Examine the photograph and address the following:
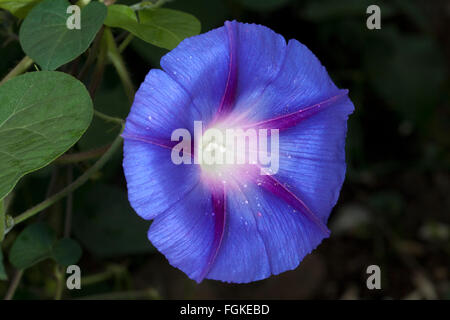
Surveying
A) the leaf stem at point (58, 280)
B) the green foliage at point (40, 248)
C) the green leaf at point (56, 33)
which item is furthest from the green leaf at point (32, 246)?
the green leaf at point (56, 33)

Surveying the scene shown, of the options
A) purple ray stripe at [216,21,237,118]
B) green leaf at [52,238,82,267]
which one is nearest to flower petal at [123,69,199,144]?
purple ray stripe at [216,21,237,118]

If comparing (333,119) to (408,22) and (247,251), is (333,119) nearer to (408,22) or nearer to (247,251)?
(247,251)

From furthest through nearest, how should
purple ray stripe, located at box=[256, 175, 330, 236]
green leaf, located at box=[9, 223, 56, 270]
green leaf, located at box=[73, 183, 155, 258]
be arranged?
green leaf, located at box=[73, 183, 155, 258] < green leaf, located at box=[9, 223, 56, 270] < purple ray stripe, located at box=[256, 175, 330, 236]

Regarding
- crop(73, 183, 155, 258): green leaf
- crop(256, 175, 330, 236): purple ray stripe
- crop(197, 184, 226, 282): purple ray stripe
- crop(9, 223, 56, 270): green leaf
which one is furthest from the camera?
crop(73, 183, 155, 258): green leaf

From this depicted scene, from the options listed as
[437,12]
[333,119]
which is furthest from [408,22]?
[333,119]

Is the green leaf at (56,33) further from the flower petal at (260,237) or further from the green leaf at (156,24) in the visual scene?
the flower petal at (260,237)


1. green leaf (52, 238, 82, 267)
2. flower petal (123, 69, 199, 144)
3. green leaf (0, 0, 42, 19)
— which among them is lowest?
green leaf (52, 238, 82, 267)

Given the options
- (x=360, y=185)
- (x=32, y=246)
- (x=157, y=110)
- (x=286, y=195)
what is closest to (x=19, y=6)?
(x=157, y=110)

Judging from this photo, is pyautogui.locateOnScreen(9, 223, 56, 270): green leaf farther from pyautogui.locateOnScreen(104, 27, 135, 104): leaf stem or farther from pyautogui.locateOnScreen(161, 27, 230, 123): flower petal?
pyautogui.locateOnScreen(161, 27, 230, 123): flower petal

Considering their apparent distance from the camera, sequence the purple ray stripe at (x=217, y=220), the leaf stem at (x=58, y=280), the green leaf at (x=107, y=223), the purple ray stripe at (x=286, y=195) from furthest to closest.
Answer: the green leaf at (x=107, y=223) < the leaf stem at (x=58, y=280) < the purple ray stripe at (x=286, y=195) < the purple ray stripe at (x=217, y=220)
